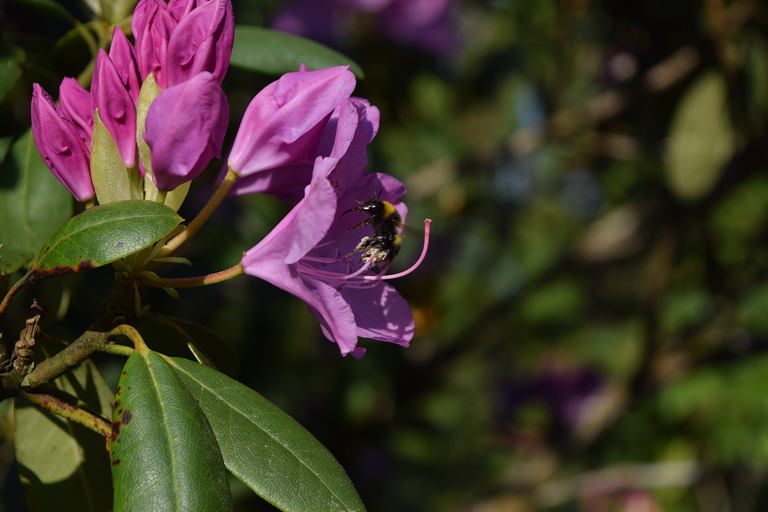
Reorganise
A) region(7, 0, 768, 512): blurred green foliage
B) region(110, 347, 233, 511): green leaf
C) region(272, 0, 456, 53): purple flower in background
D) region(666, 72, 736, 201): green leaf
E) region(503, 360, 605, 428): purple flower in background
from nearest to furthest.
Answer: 1. region(110, 347, 233, 511): green leaf
2. region(666, 72, 736, 201): green leaf
3. region(7, 0, 768, 512): blurred green foliage
4. region(272, 0, 456, 53): purple flower in background
5. region(503, 360, 605, 428): purple flower in background

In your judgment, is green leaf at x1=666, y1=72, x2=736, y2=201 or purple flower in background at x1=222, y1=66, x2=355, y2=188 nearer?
purple flower in background at x1=222, y1=66, x2=355, y2=188

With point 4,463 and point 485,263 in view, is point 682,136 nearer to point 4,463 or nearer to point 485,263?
point 485,263

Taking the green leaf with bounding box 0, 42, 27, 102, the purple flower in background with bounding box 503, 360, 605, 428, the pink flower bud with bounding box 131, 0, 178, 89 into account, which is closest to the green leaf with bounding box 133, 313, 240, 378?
the pink flower bud with bounding box 131, 0, 178, 89

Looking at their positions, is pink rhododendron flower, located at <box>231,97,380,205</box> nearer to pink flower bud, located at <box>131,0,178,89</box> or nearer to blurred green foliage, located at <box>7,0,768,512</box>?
pink flower bud, located at <box>131,0,178,89</box>

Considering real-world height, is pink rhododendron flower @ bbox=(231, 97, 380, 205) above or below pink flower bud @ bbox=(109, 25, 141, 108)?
below

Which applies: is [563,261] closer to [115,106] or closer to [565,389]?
[565,389]

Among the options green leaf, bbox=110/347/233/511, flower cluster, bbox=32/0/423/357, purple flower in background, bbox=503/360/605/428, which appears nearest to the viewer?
green leaf, bbox=110/347/233/511

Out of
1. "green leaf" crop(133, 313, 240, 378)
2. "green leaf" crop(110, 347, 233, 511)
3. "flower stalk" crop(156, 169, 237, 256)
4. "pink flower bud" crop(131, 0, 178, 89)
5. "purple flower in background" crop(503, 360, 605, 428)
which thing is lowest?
"purple flower in background" crop(503, 360, 605, 428)
